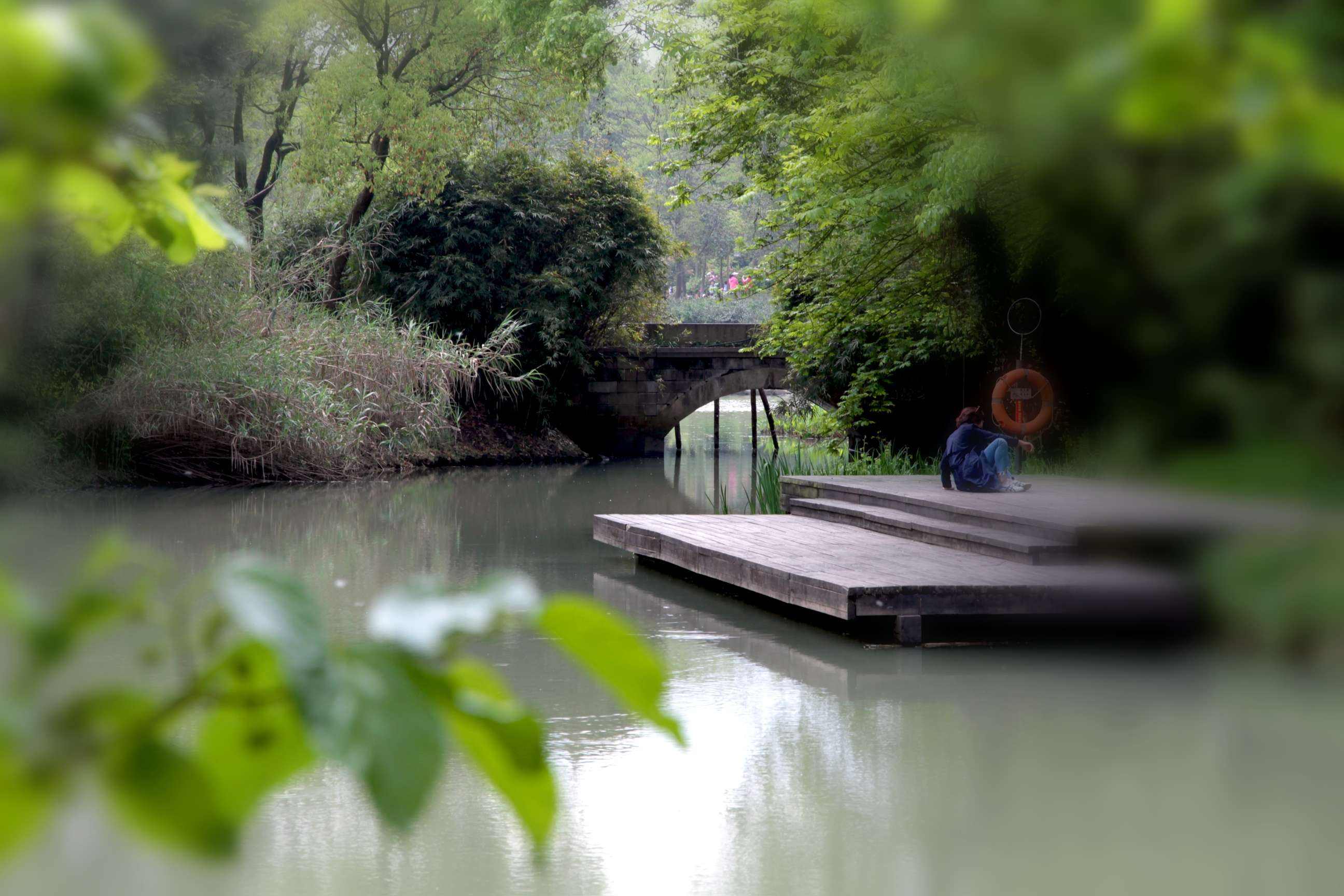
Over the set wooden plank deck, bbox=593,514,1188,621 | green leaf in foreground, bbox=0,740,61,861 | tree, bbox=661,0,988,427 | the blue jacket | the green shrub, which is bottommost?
wooden plank deck, bbox=593,514,1188,621

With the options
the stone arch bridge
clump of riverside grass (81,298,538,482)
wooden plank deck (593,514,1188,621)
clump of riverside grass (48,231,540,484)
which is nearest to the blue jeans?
wooden plank deck (593,514,1188,621)

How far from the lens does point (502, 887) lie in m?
3.57

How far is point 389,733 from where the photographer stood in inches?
19.5

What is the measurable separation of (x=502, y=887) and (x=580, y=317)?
18.4 meters

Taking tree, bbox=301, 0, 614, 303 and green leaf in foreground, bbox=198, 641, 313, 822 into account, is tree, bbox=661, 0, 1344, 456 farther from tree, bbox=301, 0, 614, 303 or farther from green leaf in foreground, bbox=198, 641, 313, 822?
tree, bbox=301, 0, 614, 303

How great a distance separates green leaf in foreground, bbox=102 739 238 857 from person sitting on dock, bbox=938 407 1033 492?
903 cm

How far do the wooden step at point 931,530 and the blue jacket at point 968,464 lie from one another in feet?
1.78

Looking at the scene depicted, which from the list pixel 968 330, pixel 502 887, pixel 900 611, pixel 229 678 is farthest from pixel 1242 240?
pixel 968 330

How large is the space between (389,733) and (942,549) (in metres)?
7.58

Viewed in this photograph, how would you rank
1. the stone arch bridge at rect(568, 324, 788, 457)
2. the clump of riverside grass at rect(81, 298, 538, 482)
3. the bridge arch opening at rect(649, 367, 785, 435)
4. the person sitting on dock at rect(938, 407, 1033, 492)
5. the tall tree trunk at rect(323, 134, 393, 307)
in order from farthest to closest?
the bridge arch opening at rect(649, 367, 785, 435), the stone arch bridge at rect(568, 324, 788, 457), the tall tree trunk at rect(323, 134, 393, 307), the clump of riverside grass at rect(81, 298, 538, 482), the person sitting on dock at rect(938, 407, 1033, 492)

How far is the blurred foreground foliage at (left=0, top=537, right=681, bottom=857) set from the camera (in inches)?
17.2

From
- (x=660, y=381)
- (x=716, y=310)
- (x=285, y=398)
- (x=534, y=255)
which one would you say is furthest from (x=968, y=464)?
(x=716, y=310)

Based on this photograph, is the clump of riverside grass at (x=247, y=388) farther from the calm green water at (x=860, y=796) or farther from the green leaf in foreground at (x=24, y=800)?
the green leaf in foreground at (x=24, y=800)

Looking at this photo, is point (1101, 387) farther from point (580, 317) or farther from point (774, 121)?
point (580, 317)
